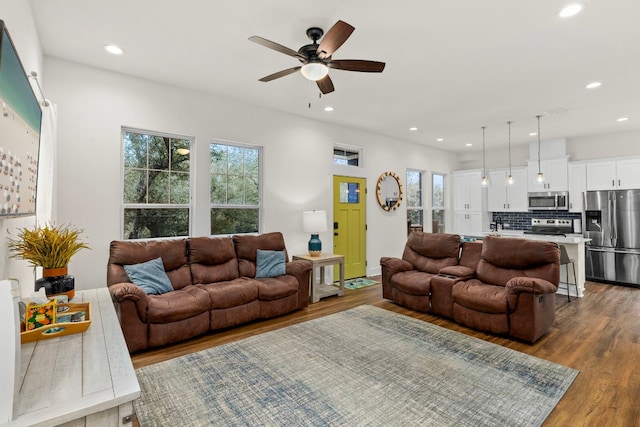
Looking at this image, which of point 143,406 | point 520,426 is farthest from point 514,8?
point 143,406

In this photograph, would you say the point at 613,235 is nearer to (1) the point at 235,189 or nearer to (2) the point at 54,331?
(1) the point at 235,189

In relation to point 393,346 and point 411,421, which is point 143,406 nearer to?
point 411,421

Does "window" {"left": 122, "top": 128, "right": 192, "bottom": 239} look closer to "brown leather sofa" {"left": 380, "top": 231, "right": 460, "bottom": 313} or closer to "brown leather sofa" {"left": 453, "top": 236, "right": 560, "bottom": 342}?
"brown leather sofa" {"left": 380, "top": 231, "right": 460, "bottom": 313}

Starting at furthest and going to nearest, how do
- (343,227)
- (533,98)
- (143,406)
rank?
(343,227) < (533,98) < (143,406)

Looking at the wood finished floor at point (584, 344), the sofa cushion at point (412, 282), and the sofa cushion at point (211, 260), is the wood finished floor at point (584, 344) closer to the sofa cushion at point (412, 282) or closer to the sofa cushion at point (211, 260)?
the sofa cushion at point (412, 282)

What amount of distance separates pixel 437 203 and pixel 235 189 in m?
5.33

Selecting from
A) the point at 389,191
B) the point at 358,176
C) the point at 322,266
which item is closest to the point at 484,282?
the point at 322,266

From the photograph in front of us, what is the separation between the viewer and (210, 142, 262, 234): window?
4566 mm

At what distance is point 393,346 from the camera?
3143 mm

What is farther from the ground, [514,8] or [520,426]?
[514,8]

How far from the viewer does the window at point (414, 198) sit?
290 inches

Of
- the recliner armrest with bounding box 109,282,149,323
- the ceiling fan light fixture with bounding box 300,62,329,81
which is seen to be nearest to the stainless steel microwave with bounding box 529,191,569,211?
the ceiling fan light fixture with bounding box 300,62,329,81

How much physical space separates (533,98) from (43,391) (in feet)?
18.4

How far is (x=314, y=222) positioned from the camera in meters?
4.93
